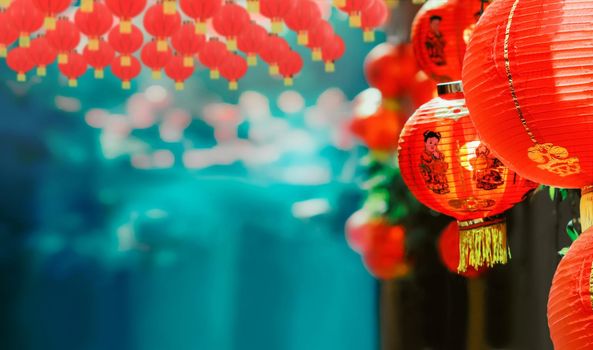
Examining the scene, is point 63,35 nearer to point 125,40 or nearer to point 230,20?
point 125,40

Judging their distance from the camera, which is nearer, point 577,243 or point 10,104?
point 577,243

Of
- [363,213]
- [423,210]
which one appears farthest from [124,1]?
[423,210]

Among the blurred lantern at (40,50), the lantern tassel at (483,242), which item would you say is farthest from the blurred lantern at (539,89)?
the blurred lantern at (40,50)

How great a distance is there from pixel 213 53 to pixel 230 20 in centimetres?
58

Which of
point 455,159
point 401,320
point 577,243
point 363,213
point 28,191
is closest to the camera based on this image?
point 577,243

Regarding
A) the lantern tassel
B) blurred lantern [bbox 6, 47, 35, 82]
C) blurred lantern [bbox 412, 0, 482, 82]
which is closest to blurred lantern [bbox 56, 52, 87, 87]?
blurred lantern [bbox 6, 47, 35, 82]

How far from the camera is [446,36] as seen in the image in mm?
2438

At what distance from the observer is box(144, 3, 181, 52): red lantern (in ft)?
12.3

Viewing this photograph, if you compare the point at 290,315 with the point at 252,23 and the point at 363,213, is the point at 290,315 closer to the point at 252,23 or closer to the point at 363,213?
the point at 363,213

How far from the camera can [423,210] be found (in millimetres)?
4672

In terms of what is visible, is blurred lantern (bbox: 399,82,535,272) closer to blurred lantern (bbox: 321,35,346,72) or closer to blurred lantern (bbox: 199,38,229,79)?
blurred lantern (bbox: 321,35,346,72)

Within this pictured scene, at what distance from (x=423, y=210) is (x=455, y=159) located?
2545mm

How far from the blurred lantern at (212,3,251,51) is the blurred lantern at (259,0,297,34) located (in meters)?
0.20

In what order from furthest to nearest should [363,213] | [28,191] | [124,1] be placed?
[28,191], [363,213], [124,1]
